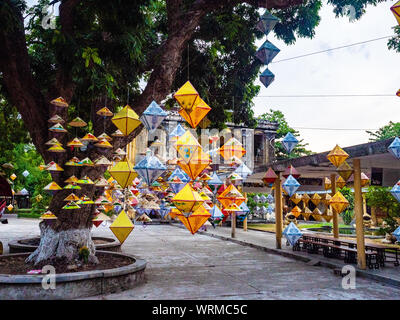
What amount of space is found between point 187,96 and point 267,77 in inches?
85.0

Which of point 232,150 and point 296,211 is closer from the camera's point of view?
point 232,150

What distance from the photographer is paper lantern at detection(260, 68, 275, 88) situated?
20.2 feet

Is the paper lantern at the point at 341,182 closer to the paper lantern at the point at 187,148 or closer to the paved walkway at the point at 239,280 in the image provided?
the paved walkway at the point at 239,280

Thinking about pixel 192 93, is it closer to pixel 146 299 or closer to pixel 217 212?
pixel 146 299

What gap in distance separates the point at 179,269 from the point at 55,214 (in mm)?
Result: 3615

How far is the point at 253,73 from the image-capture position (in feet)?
37.3

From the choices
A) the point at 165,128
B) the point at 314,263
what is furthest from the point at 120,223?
the point at 165,128

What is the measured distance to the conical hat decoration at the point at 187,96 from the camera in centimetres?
480

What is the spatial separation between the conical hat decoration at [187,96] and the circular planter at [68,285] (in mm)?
3703

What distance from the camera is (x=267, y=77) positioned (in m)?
6.19

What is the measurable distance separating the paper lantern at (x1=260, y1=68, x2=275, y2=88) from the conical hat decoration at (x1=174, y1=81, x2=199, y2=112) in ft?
6.45

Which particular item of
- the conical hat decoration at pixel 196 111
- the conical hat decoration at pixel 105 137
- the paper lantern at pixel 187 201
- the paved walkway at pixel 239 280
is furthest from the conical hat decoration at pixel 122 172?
the paved walkway at pixel 239 280

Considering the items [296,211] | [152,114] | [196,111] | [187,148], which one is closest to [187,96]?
[196,111]

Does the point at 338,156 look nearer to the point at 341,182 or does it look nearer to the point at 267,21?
the point at 341,182
